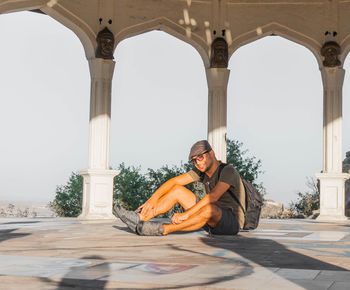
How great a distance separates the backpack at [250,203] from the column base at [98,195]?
6.13 meters

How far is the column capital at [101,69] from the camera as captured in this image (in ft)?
42.0

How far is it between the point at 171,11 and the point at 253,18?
210cm

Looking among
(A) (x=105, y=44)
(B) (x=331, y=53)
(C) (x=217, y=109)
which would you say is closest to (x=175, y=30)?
(A) (x=105, y=44)

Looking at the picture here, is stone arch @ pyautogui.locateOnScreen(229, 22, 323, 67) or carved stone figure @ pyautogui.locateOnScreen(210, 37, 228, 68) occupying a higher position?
stone arch @ pyautogui.locateOnScreen(229, 22, 323, 67)

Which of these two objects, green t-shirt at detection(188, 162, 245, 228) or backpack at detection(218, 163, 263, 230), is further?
backpack at detection(218, 163, 263, 230)

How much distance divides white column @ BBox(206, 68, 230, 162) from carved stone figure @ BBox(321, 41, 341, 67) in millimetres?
2436

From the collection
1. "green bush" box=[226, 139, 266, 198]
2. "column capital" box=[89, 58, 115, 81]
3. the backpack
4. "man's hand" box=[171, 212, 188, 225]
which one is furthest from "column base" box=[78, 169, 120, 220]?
"green bush" box=[226, 139, 266, 198]

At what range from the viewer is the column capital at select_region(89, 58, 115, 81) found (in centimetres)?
1279

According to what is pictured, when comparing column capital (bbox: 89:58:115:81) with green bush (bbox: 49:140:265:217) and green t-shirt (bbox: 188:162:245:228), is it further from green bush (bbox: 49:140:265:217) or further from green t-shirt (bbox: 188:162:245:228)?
green t-shirt (bbox: 188:162:245:228)

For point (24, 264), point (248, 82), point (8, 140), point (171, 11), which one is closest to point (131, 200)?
point (171, 11)

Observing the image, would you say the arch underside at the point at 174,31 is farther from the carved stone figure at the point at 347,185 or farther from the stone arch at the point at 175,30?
the carved stone figure at the point at 347,185

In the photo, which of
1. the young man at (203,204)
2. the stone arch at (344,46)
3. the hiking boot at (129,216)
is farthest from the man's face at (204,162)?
the stone arch at (344,46)

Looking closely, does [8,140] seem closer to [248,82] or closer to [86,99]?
[86,99]

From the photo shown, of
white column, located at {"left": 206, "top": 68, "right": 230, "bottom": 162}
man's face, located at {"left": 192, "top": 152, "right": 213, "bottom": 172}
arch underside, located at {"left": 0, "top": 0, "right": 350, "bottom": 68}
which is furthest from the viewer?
white column, located at {"left": 206, "top": 68, "right": 230, "bottom": 162}
